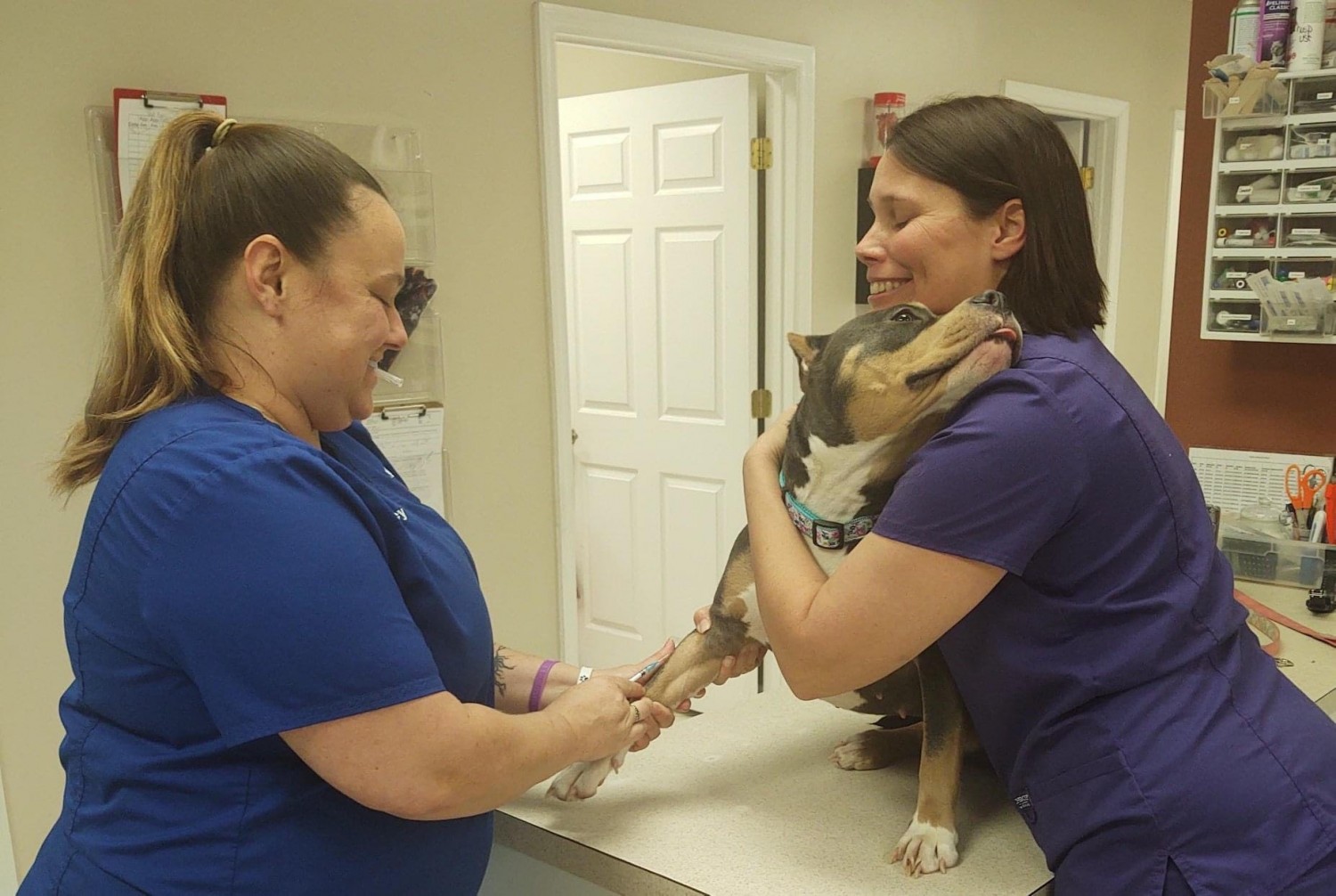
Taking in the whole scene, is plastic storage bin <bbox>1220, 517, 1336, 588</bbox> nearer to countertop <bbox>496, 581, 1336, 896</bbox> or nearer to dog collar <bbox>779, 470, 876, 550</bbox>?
countertop <bbox>496, 581, 1336, 896</bbox>

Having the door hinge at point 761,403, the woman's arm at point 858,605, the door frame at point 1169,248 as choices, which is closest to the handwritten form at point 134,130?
the woman's arm at point 858,605

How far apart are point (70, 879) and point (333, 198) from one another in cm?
68

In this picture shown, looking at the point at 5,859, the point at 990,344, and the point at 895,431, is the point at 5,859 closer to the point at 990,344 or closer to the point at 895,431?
the point at 895,431

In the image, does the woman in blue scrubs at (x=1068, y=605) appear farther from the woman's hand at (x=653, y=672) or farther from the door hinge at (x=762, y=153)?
the door hinge at (x=762, y=153)

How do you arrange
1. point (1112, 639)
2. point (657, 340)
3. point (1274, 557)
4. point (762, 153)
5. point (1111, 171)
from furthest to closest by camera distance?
point (1111, 171) < point (657, 340) < point (762, 153) < point (1274, 557) < point (1112, 639)

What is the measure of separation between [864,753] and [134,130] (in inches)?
66.1

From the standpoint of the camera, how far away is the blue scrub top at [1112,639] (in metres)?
1.02

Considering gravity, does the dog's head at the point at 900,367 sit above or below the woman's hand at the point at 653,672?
above

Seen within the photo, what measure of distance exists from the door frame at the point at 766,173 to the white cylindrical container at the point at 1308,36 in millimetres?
1351

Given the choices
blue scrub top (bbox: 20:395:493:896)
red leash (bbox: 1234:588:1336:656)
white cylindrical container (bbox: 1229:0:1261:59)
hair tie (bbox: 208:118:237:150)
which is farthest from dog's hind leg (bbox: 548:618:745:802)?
white cylindrical container (bbox: 1229:0:1261:59)

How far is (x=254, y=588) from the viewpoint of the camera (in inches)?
33.9

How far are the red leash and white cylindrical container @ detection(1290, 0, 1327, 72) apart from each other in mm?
1224

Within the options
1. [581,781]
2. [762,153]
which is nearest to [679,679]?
[581,781]

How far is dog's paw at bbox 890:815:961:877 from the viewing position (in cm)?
119
